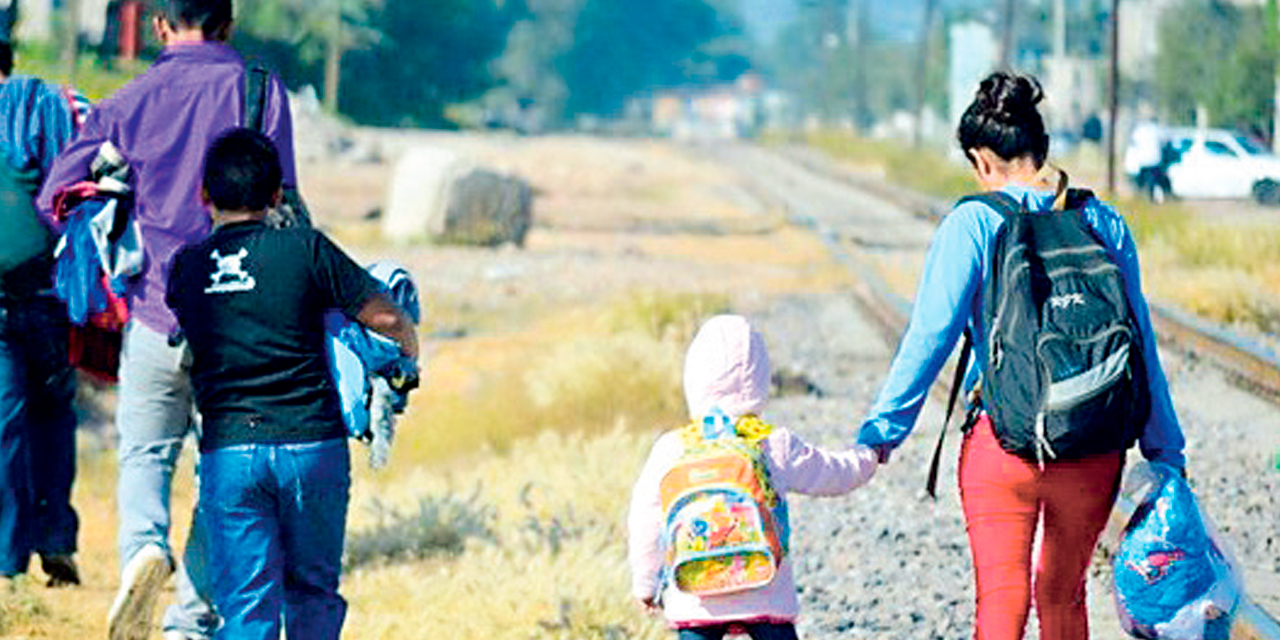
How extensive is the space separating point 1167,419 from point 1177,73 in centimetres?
6406

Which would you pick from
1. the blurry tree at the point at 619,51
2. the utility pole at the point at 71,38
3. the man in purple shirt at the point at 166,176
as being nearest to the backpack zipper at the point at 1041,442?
the man in purple shirt at the point at 166,176

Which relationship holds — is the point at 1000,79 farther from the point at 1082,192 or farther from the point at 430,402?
the point at 430,402

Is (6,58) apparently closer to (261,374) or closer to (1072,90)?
(261,374)

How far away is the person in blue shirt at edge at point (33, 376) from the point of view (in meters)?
8.76

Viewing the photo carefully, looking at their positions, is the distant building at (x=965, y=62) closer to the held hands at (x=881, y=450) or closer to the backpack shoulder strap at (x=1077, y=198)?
the backpack shoulder strap at (x=1077, y=198)

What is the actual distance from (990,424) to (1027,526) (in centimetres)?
23

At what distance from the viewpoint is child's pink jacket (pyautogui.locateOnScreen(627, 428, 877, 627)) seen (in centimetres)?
587

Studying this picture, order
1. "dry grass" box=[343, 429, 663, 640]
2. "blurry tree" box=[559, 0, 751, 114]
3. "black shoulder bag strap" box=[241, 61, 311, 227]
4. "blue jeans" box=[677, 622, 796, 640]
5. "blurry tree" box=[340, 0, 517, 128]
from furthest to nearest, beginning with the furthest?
"blurry tree" box=[559, 0, 751, 114], "blurry tree" box=[340, 0, 517, 128], "dry grass" box=[343, 429, 663, 640], "black shoulder bag strap" box=[241, 61, 311, 227], "blue jeans" box=[677, 622, 796, 640]

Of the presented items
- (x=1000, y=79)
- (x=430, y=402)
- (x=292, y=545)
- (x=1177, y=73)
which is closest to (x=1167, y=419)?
(x=1000, y=79)

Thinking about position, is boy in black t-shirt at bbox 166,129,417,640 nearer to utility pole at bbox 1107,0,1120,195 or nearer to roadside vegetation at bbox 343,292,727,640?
roadside vegetation at bbox 343,292,727,640

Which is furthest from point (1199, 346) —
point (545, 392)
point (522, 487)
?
point (522, 487)

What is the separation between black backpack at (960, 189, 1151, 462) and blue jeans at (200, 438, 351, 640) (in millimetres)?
1635

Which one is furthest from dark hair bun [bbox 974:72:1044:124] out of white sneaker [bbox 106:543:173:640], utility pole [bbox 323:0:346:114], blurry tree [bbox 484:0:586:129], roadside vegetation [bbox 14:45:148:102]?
blurry tree [bbox 484:0:586:129]

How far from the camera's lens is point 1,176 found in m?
8.77
